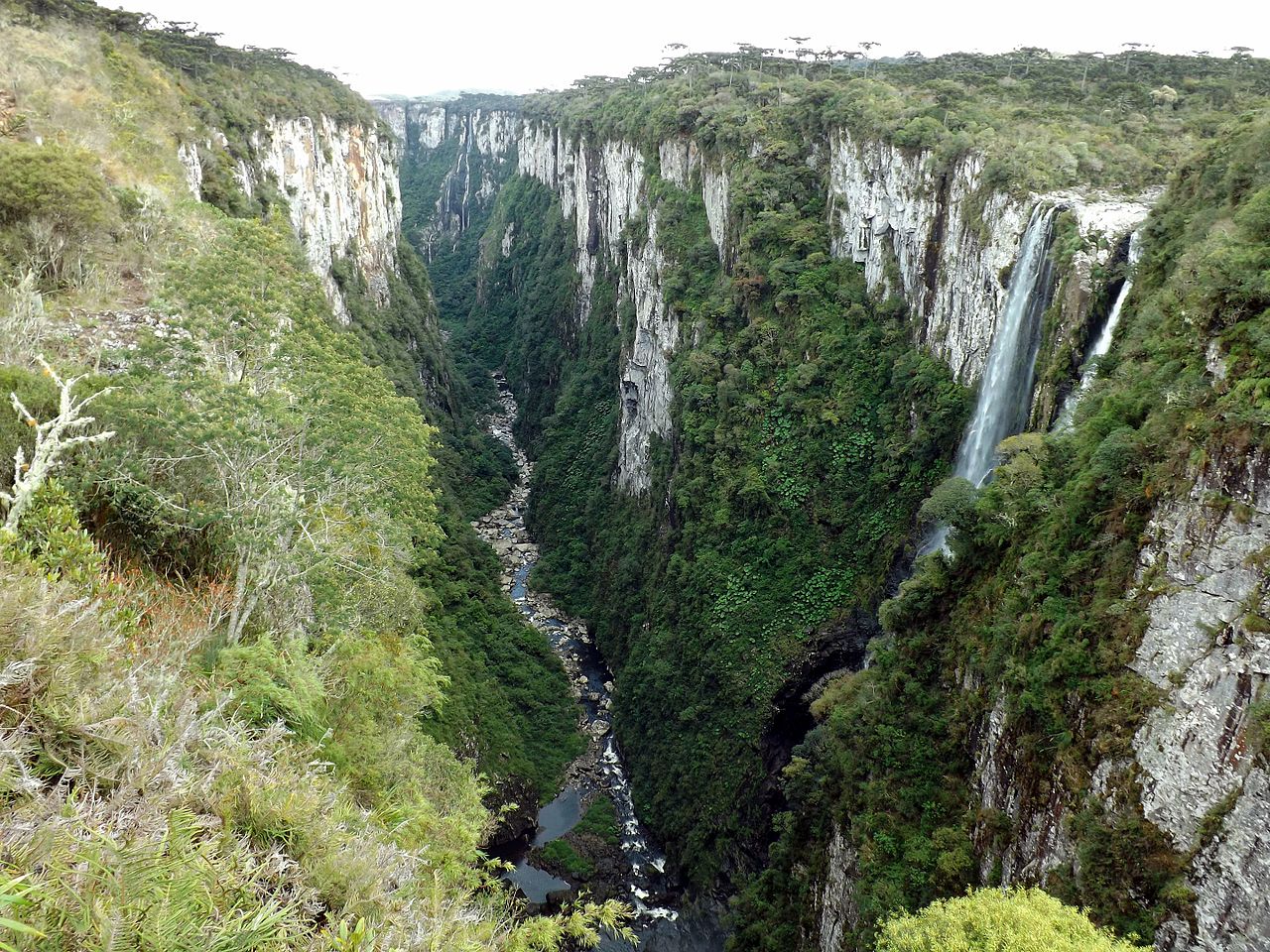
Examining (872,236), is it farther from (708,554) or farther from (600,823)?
(600,823)

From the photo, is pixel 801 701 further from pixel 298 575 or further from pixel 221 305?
pixel 221 305

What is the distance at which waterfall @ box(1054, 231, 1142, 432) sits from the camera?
19859mm

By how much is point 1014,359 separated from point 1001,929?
18890 mm

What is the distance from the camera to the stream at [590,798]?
28.5 metres

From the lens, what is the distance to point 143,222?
22859mm

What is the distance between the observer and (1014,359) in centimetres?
2530

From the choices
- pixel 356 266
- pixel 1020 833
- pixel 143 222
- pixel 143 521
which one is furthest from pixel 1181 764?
pixel 356 266

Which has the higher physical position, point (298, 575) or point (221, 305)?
point (221, 305)

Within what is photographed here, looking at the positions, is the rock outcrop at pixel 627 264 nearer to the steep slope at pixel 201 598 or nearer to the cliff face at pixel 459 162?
the steep slope at pixel 201 598

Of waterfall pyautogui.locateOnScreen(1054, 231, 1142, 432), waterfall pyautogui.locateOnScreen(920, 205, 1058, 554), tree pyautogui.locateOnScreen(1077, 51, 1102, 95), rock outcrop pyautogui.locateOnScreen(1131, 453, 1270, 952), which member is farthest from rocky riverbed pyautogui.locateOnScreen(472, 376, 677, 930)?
tree pyautogui.locateOnScreen(1077, 51, 1102, 95)

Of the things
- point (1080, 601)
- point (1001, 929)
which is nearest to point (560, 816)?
point (1080, 601)

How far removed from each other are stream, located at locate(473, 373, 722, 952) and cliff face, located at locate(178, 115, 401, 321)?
2118 cm

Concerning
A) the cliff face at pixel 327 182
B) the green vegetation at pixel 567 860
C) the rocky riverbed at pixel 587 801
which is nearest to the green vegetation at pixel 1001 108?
the cliff face at pixel 327 182

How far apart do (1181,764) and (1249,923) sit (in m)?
2.32
